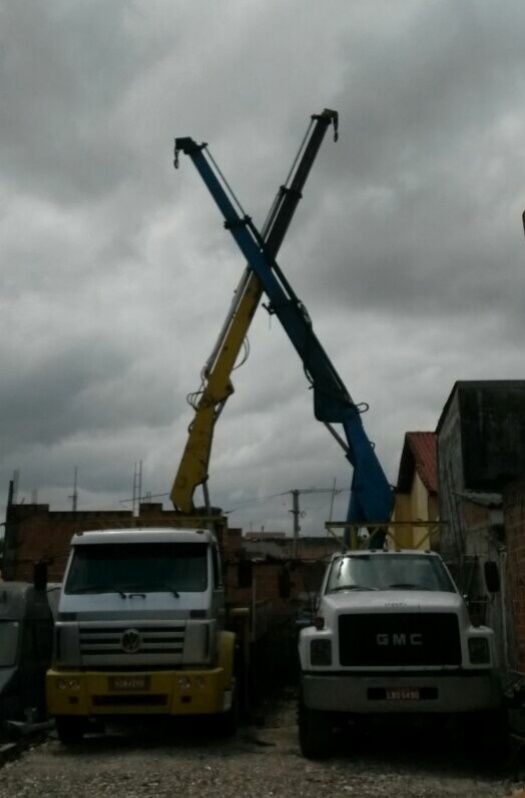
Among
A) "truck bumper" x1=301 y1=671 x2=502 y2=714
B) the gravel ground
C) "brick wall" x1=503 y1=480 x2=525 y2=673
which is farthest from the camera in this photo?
"brick wall" x1=503 y1=480 x2=525 y2=673

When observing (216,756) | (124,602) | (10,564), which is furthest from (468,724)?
(10,564)

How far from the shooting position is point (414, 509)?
33.6 metres

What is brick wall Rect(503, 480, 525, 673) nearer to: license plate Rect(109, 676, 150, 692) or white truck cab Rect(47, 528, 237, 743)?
white truck cab Rect(47, 528, 237, 743)

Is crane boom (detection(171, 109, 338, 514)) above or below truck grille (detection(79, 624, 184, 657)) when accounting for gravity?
above

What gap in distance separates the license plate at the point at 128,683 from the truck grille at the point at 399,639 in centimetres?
247

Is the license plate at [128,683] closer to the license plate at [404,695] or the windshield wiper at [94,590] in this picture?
the windshield wiper at [94,590]

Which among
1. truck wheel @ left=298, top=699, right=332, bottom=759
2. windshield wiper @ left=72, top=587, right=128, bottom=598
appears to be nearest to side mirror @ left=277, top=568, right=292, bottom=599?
windshield wiper @ left=72, top=587, right=128, bottom=598


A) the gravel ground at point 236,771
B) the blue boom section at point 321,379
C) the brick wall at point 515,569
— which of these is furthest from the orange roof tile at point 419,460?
the gravel ground at point 236,771

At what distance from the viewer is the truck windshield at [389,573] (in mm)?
12438

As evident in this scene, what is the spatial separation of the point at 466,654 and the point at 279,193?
40.6ft

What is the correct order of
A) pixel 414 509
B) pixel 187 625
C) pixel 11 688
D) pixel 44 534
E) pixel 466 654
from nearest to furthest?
pixel 466 654
pixel 187 625
pixel 11 688
pixel 44 534
pixel 414 509

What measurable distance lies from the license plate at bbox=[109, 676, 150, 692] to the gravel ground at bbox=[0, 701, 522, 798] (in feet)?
2.34

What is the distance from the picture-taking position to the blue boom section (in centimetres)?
1983

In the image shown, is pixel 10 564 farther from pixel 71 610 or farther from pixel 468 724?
pixel 468 724
